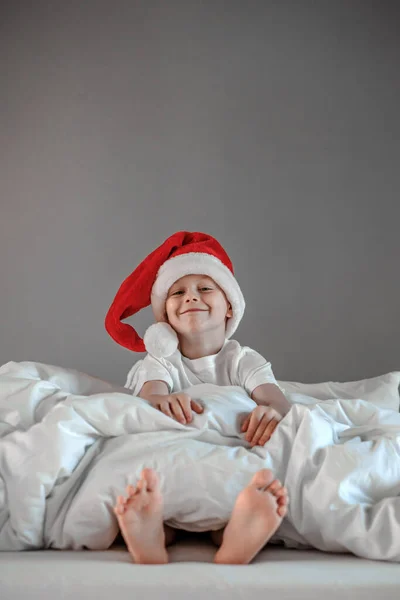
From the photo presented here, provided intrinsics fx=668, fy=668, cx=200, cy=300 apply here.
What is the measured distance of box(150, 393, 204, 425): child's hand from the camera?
112cm

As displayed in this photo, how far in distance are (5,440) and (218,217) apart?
1.37 metres

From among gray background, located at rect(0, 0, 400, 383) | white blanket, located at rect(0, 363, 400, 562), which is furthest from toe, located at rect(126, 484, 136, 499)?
gray background, located at rect(0, 0, 400, 383)

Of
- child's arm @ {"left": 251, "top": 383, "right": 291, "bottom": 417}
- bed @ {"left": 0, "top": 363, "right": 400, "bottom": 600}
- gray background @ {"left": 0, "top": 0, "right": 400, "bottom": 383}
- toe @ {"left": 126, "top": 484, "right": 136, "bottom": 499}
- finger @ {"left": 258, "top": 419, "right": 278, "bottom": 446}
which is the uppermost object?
gray background @ {"left": 0, "top": 0, "right": 400, "bottom": 383}

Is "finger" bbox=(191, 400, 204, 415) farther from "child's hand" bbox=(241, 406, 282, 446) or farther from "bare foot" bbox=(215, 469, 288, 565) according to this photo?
"bare foot" bbox=(215, 469, 288, 565)

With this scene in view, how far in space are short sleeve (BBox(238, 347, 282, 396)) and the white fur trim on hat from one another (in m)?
0.16

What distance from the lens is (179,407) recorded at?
3.73 ft

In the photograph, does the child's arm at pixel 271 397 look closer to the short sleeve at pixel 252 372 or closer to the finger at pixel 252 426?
the short sleeve at pixel 252 372

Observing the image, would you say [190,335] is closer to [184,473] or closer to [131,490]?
[184,473]

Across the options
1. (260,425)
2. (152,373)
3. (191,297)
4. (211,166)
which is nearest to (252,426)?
(260,425)

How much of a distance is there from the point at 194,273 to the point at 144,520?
0.79 metres

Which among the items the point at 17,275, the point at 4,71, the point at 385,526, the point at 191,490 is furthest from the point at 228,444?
the point at 4,71

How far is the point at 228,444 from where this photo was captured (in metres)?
1.10

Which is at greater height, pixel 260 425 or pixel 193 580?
pixel 260 425

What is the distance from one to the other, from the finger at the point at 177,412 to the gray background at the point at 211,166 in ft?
3.46
